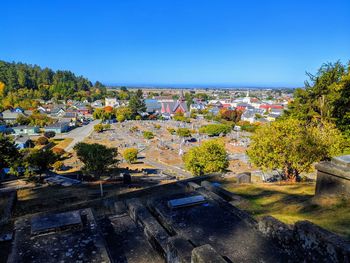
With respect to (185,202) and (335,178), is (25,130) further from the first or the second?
(335,178)

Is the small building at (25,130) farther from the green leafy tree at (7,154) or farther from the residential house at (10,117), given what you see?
the green leafy tree at (7,154)

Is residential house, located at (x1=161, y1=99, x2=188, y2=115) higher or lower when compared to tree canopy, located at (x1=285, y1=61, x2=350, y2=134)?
lower

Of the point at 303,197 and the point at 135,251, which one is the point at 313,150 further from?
the point at 135,251

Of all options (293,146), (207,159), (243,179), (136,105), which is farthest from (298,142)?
(136,105)

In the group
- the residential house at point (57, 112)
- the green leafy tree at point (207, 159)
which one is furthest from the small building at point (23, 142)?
the residential house at point (57, 112)

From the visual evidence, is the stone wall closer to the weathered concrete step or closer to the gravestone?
the weathered concrete step

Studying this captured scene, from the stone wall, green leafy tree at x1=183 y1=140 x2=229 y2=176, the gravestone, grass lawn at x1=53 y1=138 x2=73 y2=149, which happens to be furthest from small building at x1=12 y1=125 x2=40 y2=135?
the gravestone
